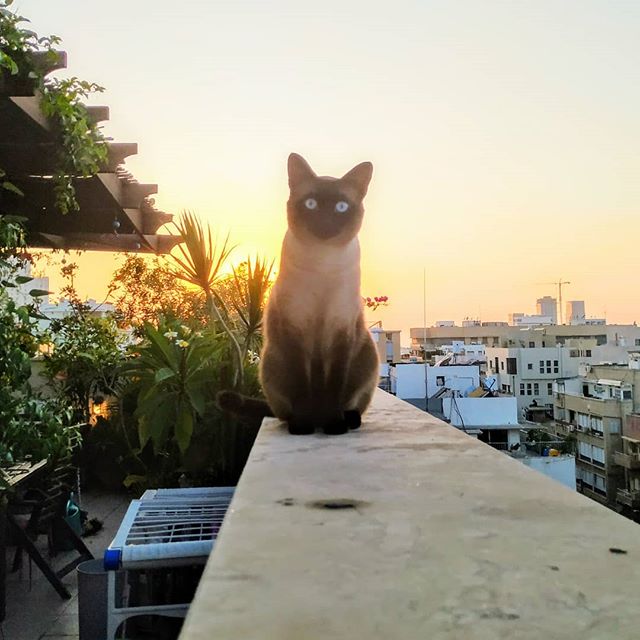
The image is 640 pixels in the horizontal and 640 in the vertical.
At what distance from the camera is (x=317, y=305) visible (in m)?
1.67

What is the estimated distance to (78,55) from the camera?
2570 millimetres

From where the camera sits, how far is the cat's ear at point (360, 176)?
1.69 m

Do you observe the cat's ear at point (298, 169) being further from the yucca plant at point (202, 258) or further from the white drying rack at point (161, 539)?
the white drying rack at point (161, 539)

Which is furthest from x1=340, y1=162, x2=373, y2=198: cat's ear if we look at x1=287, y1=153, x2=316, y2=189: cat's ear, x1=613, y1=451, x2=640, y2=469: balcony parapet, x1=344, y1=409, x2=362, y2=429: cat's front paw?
x1=613, y1=451, x2=640, y2=469: balcony parapet

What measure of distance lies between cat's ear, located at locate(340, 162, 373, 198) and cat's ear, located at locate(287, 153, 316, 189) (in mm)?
105

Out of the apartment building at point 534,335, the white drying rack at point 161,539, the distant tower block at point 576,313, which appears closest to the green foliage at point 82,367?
the white drying rack at point 161,539

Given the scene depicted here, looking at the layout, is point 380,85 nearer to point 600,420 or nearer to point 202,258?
point 202,258

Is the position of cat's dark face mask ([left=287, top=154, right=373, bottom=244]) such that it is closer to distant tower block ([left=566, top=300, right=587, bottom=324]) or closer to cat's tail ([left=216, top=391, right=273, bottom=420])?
cat's tail ([left=216, top=391, right=273, bottom=420])

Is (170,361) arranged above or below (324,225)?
below

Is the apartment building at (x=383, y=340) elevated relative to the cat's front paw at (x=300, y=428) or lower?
elevated

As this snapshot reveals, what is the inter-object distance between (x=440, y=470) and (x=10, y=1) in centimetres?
198

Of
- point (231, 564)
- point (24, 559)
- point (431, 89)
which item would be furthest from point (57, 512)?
point (431, 89)

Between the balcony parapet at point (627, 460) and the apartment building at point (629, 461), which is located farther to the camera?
the balcony parapet at point (627, 460)

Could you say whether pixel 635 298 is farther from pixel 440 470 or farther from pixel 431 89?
pixel 440 470
